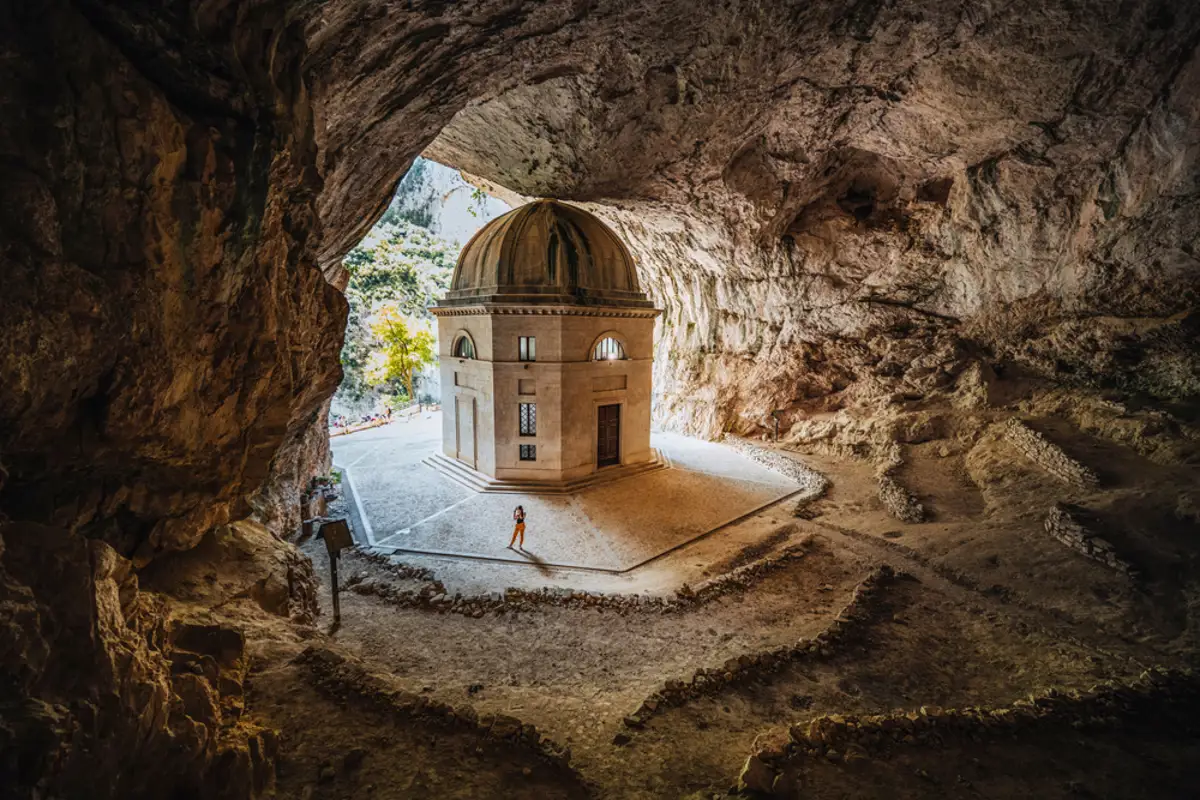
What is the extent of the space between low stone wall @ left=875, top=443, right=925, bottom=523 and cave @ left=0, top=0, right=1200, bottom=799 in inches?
4.9

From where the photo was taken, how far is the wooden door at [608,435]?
781 inches

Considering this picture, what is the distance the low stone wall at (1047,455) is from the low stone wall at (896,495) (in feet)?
10.4

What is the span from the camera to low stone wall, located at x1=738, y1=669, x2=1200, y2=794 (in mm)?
5992

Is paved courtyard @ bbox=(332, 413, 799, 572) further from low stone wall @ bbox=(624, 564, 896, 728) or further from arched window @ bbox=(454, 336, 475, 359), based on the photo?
low stone wall @ bbox=(624, 564, 896, 728)

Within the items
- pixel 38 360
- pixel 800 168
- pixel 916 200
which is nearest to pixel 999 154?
pixel 916 200

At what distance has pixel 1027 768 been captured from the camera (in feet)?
20.0

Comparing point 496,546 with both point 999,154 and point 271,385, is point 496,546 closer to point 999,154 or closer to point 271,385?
point 271,385

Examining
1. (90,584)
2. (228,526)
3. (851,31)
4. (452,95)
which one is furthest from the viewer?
(851,31)

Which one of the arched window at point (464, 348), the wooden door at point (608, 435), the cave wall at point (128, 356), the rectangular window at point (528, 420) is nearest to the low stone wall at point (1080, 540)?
the wooden door at point (608, 435)

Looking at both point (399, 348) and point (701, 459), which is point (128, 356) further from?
point (399, 348)

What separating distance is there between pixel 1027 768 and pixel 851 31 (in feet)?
46.1

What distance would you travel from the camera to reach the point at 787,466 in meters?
20.9

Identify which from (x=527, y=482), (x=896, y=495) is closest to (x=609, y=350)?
(x=527, y=482)

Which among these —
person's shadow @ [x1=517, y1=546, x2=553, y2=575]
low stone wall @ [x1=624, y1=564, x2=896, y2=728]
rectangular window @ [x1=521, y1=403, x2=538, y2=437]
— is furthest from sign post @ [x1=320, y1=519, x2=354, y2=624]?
rectangular window @ [x1=521, y1=403, x2=538, y2=437]
